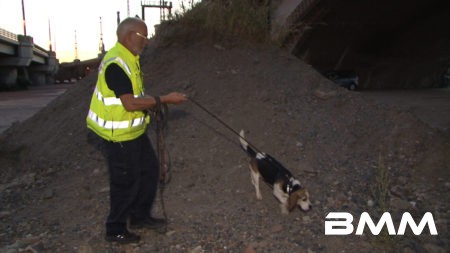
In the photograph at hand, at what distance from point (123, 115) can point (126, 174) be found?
49 centimetres

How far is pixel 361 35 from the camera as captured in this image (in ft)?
98.0

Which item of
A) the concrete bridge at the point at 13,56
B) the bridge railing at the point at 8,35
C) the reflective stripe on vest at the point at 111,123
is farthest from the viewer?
the concrete bridge at the point at 13,56

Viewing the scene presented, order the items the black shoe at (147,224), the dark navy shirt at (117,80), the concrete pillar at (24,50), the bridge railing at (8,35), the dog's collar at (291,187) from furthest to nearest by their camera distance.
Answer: the concrete pillar at (24,50)
the bridge railing at (8,35)
the dog's collar at (291,187)
the black shoe at (147,224)
the dark navy shirt at (117,80)

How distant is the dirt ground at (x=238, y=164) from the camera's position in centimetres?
446

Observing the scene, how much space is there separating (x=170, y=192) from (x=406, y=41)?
30112 mm

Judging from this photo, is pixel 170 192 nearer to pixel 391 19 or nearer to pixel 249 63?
pixel 249 63

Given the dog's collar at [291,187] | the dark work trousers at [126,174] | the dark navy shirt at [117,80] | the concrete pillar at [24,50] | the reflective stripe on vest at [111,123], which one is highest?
the concrete pillar at [24,50]

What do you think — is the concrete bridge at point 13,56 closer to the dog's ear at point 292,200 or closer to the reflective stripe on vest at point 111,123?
the reflective stripe on vest at point 111,123

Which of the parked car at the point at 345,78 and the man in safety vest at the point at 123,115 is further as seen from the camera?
the parked car at the point at 345,78

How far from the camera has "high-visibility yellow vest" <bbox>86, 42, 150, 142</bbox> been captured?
3.82 m

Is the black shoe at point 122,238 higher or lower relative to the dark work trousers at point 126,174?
lower

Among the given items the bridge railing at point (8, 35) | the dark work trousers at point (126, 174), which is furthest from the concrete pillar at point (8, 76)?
the dark work trousers at point (126, 174)

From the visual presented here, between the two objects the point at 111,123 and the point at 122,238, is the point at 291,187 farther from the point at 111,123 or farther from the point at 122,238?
the point at 111,123

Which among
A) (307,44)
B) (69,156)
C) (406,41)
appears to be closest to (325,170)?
(69,156)
